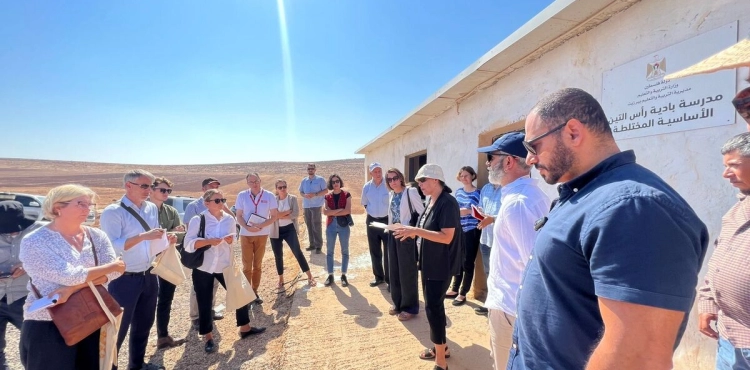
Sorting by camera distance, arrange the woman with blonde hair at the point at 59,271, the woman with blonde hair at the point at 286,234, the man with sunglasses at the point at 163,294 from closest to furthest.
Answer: the woman with blonde hair at the point at 59,271 < the man with sunglasses at the point at 163,294 < the woman with blonde hair at the point at 286,234

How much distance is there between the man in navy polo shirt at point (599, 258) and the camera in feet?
2.64

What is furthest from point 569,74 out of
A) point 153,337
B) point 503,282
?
point 153,337

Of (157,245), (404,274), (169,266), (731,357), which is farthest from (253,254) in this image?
(731,357)

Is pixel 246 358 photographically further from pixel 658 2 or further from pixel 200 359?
pixel 658 2

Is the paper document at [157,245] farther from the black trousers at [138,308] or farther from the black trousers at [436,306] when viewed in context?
the black trousers at [436,306]

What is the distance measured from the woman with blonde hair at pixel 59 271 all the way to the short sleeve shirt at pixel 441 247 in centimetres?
247

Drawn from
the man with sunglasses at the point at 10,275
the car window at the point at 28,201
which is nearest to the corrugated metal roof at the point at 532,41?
the man with sunglasses at the point at 10,275

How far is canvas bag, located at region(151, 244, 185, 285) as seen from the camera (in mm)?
3379

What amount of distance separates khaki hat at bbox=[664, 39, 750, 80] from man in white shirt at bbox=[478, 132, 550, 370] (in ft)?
3.03

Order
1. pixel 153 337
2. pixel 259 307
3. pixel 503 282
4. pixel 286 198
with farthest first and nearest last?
pixel 286 198 → pixel 259 307 → pixel 153 337 → pixel 503 282

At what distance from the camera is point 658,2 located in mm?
2402

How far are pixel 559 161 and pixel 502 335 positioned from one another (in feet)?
4.34

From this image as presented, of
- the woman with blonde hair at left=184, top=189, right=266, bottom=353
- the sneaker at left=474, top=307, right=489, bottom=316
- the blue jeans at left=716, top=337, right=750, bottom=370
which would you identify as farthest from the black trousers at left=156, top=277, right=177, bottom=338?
the blue jeans at left=716, top=337, right=750, bottom=370

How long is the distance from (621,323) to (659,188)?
383 mm
